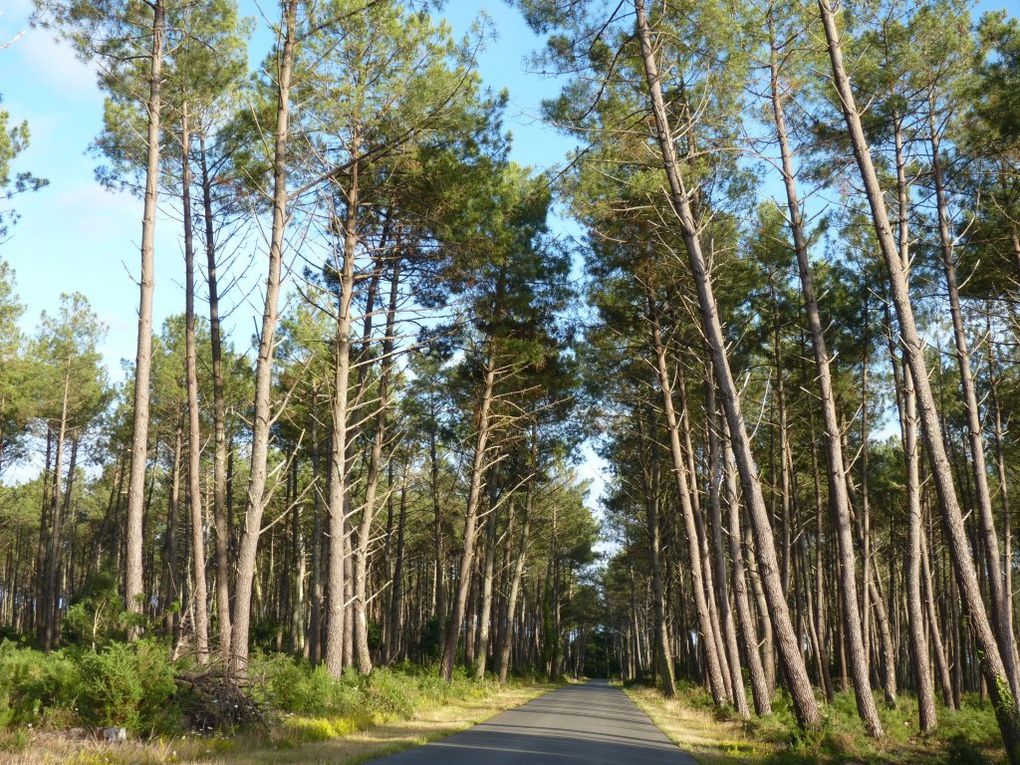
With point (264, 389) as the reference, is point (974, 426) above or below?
below

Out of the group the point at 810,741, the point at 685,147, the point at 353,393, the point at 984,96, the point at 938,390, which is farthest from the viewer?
the point at 938,390

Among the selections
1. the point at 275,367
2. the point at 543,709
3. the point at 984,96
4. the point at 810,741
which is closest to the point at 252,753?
the point at 810,741

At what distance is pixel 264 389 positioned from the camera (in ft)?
39.9

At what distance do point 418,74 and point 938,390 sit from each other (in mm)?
18270

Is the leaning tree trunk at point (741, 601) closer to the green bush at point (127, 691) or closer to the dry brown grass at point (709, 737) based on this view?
the dry brown grass at point (709, 737)

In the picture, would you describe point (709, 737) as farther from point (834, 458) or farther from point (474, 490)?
point (474, 490)

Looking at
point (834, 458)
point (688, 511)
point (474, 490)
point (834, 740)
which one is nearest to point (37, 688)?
point (834, 740)

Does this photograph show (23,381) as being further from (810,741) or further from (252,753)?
(810,741)

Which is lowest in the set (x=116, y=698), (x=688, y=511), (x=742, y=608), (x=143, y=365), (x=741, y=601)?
(x=116, y=698)

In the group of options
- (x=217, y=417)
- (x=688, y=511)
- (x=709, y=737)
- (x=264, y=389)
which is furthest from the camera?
(x=688, y=511)

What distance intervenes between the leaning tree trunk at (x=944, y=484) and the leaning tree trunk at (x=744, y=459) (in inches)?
93.8

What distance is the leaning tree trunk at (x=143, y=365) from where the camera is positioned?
11.8 meters

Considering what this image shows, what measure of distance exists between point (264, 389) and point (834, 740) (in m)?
9.06

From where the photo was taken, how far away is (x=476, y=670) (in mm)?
27734
